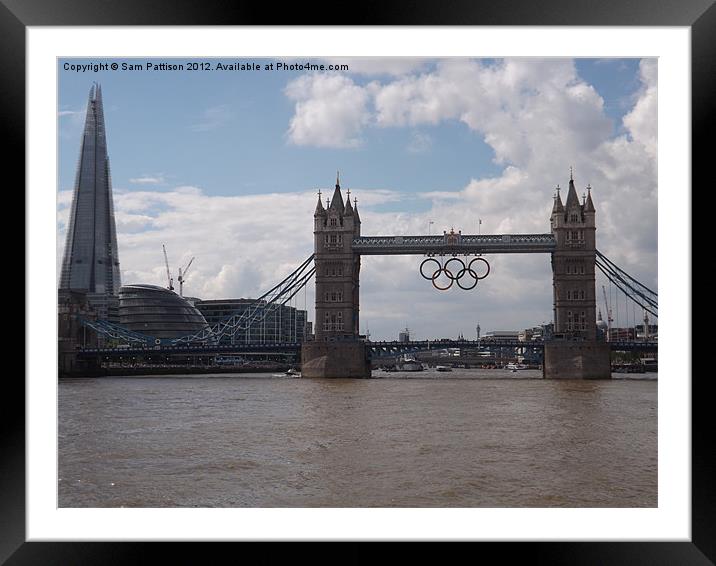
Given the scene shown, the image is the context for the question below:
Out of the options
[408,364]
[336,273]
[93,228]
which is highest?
[93,228]

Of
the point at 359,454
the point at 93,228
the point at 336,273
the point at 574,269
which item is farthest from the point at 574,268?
the point at 93,228

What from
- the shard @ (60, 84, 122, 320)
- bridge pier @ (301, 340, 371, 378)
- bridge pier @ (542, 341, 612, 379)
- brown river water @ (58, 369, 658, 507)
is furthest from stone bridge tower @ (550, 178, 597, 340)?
the shard @ (60, 84, 122, 320)

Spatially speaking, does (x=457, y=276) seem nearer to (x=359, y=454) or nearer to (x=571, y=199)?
(x=571, y=199)

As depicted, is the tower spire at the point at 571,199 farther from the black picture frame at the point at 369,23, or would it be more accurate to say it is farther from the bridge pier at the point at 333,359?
the black picture frame at the point at 369,23

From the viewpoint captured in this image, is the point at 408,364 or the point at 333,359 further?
the point at 408,364

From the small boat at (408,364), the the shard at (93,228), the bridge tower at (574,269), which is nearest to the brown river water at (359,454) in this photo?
the bridge tower at (574,269)

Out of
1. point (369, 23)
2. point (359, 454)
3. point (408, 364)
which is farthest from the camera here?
point (408, 364)
